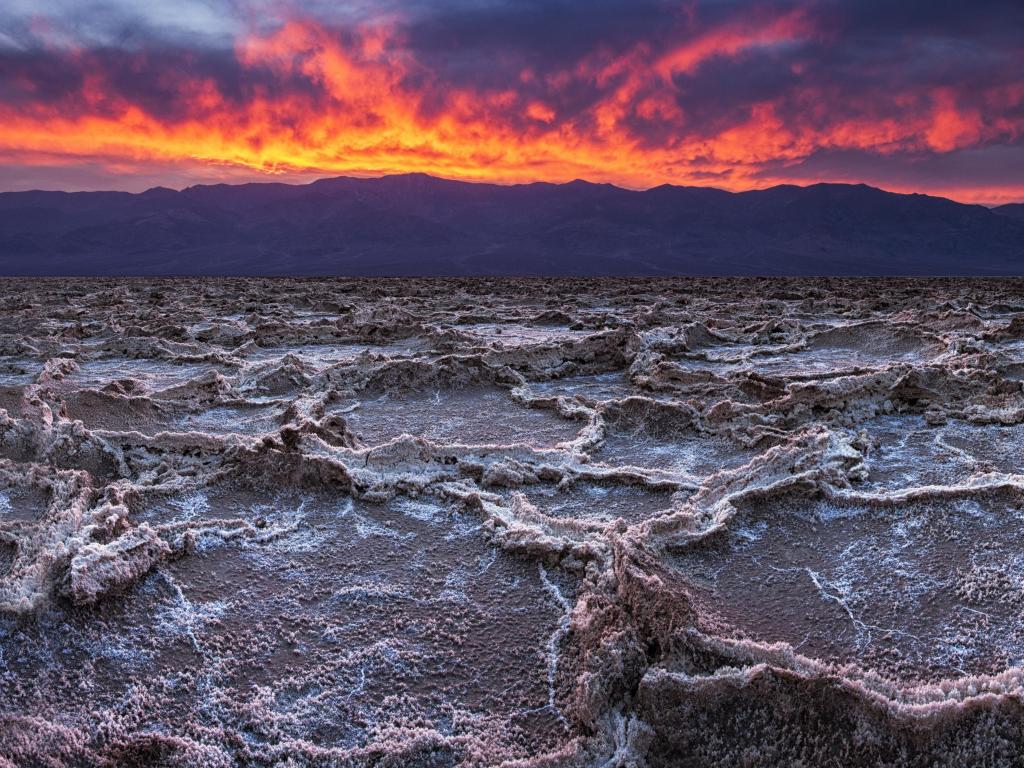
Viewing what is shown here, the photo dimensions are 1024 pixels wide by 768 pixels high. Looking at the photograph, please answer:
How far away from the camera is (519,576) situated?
105 inches

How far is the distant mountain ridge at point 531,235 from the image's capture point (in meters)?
123

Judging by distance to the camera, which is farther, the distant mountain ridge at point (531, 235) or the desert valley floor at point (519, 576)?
the distant mountain ridge at point (531, 235)

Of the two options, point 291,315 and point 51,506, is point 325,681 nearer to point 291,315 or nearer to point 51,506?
point 51,506

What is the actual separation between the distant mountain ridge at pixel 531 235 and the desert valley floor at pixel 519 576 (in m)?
95.8

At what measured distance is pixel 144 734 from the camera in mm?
1850

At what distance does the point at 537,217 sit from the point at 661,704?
190419 millimetres

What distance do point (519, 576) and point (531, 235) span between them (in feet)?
545

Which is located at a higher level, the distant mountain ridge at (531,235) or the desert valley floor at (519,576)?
the distant mountain ridge at (531,235)

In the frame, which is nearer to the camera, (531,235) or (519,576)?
(519,576)

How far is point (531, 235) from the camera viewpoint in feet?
541

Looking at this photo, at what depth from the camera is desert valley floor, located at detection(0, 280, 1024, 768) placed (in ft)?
5.93

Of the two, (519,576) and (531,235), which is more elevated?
(531,235)

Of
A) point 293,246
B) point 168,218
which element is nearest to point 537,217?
point 293,246

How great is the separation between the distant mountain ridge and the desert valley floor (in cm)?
9583
